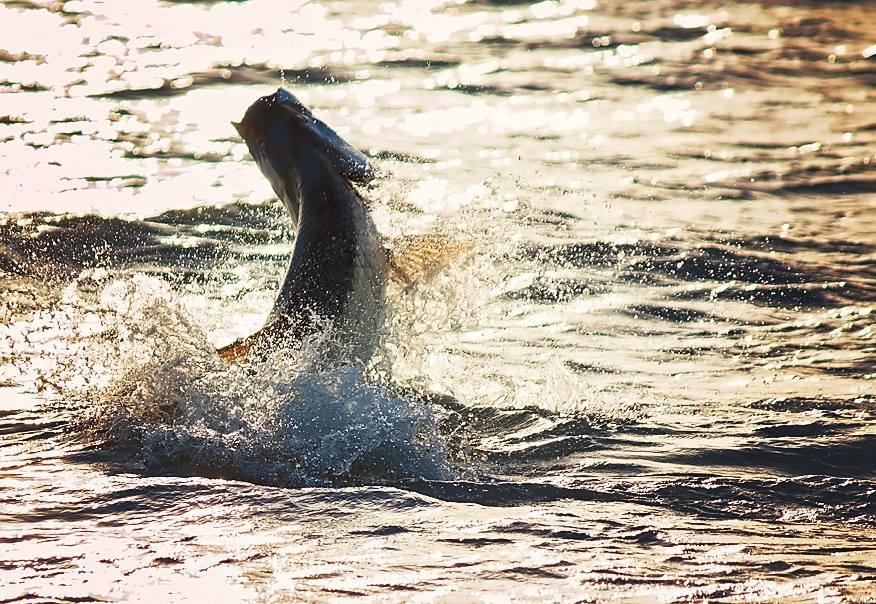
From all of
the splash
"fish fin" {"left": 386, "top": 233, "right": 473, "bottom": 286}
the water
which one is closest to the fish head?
the water

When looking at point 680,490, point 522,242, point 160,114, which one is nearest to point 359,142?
point 160,114

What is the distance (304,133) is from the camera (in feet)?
19.2

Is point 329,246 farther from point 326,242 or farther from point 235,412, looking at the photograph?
point 235,412

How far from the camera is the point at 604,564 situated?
4176mm

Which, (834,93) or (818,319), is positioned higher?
(834,93)

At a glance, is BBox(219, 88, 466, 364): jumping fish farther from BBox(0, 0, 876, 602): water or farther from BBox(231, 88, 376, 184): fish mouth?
BBox(0, 0, 876, 602): water

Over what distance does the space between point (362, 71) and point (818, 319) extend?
690cm

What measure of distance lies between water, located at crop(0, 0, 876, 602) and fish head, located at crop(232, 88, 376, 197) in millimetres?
227

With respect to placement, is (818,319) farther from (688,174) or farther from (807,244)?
(688,174)

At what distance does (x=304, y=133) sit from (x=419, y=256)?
76cm

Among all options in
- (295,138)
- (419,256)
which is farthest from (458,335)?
(295,138)

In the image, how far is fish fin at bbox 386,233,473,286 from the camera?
236 inches

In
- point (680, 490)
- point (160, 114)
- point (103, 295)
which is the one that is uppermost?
point (160, 114)

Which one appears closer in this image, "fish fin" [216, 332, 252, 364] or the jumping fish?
"fish fin" [216, 332, 252, 364]
